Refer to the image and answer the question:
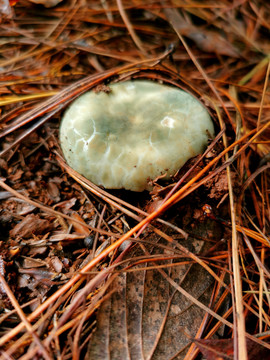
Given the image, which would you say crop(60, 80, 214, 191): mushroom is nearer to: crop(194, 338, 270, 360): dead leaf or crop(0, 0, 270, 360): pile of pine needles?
crop(0, 0, 270, 360): pile of pine needles

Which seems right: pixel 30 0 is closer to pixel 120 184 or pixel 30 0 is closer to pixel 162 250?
pixel 120 184

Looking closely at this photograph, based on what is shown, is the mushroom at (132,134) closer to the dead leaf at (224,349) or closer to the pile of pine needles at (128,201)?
the pile of pine needles at (128,201)

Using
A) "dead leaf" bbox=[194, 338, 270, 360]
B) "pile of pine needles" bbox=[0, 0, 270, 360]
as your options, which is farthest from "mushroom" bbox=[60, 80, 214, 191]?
"dead leaf" bbox=[194, 338, 270, 360]

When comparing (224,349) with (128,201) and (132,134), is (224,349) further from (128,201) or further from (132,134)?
(132,134)

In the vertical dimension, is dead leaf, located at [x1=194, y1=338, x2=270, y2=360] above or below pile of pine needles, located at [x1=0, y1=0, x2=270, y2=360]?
below

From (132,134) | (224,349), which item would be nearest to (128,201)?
(132,134)

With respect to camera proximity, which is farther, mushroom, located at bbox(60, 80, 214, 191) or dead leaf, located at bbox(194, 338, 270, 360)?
mushroom, located at bbox(60, 80, 214, 191)

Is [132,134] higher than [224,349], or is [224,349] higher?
[132,134]
